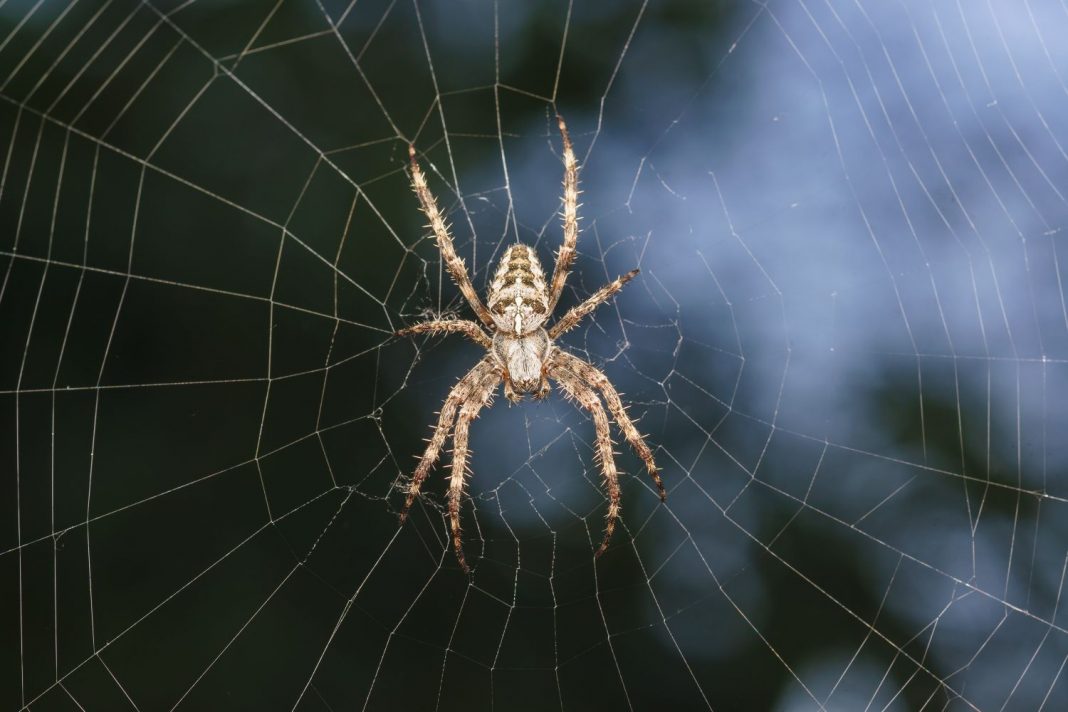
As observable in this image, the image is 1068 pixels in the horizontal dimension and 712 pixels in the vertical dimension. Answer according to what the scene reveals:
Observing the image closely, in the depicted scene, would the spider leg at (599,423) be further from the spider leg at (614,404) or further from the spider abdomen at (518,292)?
the spider abdomen at (518,292)

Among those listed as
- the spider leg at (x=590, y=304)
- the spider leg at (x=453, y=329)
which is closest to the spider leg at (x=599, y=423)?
the spider leg at (x=590, y=304)

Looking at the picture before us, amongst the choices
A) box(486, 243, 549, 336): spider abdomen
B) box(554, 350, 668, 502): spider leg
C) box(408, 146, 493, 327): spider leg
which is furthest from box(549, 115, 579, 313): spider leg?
box(554, 350, 668, 502): spider leg

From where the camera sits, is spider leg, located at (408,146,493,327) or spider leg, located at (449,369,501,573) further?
spider leg, located at (449,369,501,573)

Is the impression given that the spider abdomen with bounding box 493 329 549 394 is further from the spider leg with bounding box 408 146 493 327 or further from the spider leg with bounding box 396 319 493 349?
the spider leg with bounding box 408 146 493 327

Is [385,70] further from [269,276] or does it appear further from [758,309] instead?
[758,309]

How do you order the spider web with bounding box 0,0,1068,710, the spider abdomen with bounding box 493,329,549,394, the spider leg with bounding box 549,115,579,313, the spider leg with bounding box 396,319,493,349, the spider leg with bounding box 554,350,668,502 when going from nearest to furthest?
1. the spider leg with bounding box 396,319,493,349
2. the spider leg with bounding box 549,115,579,313
3. the spider leg with bounding box 554,350,668,502
4. the spider abdomen with bounding box 493,329,549,394
5. the spider web with bounding box 0,0,1068,710

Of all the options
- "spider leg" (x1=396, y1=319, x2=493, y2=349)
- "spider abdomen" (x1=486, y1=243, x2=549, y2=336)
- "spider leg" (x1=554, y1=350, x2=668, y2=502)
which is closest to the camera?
"spider leg" (x1=396, y1=319, x2=493, y2=349)

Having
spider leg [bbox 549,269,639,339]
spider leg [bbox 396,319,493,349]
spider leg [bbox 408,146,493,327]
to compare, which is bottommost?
spider leg [bbox 396,319,493,349]
